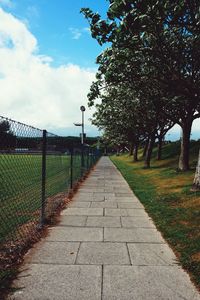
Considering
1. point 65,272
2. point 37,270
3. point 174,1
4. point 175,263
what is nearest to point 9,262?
point 37,270

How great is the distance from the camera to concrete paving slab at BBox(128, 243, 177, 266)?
5.33 meters

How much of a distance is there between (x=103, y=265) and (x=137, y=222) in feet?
10.7

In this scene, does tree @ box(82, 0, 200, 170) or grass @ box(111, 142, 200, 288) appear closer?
grass @ box(111, 142, 200, 288)

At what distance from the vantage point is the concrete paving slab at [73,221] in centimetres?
793

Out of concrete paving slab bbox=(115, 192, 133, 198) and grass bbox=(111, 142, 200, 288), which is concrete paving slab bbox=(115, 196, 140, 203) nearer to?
grass bbox=(111, 142, 200, 288)

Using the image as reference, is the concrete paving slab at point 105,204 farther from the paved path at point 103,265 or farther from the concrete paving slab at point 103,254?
the concrete paving slab at point 103,254

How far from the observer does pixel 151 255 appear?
5.70 metres

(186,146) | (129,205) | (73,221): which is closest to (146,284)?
(73,221)

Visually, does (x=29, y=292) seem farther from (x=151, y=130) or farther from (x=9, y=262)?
(x=151, y=130)

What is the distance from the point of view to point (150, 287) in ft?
14.3

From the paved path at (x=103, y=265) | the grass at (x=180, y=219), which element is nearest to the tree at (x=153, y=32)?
the grass at (x=180, y=219)

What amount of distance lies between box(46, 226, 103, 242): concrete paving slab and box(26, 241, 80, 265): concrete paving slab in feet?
1.01

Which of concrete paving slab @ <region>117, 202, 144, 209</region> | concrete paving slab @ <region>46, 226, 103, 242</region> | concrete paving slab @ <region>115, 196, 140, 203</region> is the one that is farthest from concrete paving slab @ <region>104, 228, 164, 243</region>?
concrete paving slab @ <region>115, 196, 140, 203</region>

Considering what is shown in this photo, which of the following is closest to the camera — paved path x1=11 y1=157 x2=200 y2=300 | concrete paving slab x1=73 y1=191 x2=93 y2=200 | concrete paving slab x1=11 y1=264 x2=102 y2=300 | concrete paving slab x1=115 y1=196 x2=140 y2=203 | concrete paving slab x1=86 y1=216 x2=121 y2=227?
concrete paving slab x1=11 y1=264 x2=102 y2=300
